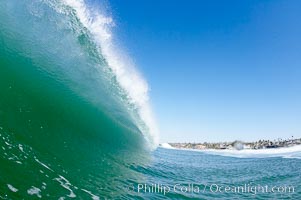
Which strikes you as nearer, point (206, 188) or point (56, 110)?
point (206, 188)

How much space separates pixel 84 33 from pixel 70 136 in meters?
6.88

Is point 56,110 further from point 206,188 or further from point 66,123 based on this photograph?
point 206,188

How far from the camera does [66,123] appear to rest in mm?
11664

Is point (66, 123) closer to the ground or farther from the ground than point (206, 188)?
farther from the ground

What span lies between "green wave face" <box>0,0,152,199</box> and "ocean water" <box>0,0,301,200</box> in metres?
0.03

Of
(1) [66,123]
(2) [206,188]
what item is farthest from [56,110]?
(2) [206,188]

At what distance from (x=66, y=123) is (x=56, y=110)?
2.26 feet

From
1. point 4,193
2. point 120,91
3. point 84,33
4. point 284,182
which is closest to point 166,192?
point 4,193

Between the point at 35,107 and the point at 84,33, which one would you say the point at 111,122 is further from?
the point at 35,107

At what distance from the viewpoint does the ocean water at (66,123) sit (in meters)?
7.41

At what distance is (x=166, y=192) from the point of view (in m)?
9.27

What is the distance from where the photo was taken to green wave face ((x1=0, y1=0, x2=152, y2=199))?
7234 mm

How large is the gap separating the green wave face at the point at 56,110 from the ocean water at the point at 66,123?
0.03m

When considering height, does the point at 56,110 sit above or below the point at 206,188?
above
